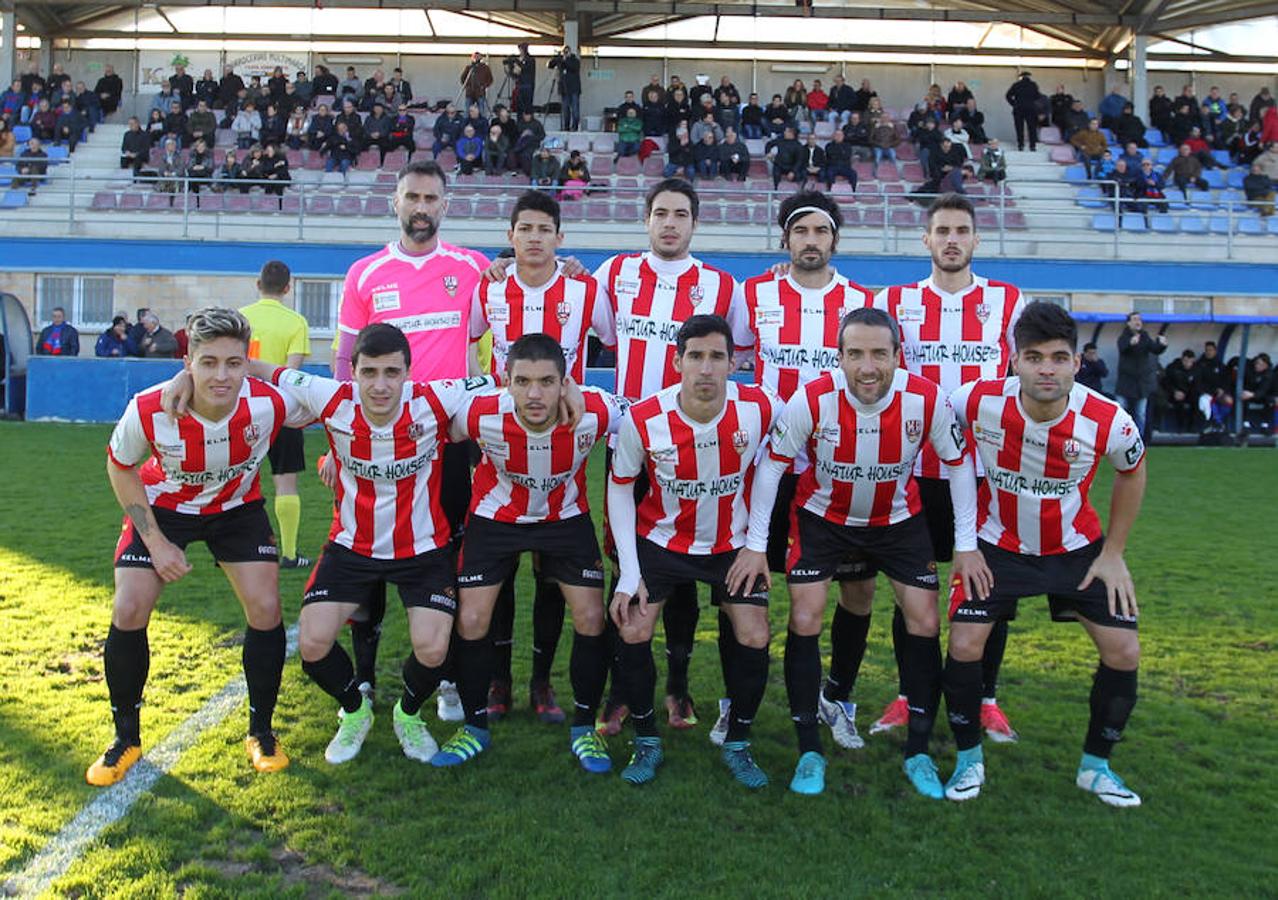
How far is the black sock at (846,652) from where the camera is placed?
4.70 metres

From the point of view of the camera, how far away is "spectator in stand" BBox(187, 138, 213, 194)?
21.4 meters

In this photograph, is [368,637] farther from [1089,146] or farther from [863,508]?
[1089,146]

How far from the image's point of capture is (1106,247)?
66.5ft

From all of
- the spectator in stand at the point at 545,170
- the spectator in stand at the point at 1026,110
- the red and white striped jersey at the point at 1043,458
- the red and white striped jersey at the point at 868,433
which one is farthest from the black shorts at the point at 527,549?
the spectator in stand at the point at 1026,110

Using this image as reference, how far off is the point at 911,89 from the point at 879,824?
28.2 m

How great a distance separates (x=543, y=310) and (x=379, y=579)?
138 centimetres

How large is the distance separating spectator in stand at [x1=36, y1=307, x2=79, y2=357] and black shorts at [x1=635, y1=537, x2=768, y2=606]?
1672 cm

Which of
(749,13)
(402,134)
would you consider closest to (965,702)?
(402,134)

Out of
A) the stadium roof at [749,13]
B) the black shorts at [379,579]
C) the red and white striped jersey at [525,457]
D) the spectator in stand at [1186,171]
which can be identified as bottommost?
the black shorts at [379,579]

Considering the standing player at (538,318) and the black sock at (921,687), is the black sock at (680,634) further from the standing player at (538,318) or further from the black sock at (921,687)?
the black sock at (921,687)

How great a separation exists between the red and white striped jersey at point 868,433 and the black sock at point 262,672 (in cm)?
206

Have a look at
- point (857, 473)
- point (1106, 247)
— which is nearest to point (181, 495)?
point (857, 473)

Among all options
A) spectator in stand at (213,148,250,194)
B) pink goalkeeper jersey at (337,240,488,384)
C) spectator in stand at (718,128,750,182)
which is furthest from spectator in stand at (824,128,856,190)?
pink goalkeeper jersey at (337,240,488,384)

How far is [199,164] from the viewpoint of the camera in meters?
21.5
